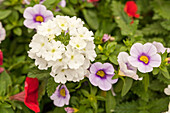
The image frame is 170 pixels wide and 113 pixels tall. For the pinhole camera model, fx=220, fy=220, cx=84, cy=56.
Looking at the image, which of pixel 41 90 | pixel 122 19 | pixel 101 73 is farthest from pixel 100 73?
pixel 122 19

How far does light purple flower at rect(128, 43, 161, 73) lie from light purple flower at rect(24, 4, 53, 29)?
1.78 ft

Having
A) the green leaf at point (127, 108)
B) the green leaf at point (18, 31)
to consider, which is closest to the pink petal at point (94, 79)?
the green leaf at point (127, 108)

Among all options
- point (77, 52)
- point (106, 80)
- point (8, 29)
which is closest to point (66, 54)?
point (77, 52)

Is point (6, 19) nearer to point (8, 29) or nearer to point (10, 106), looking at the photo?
point (8, 29)

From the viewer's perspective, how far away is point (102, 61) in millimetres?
1248

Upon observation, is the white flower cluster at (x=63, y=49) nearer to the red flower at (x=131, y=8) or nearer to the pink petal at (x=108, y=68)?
the pink petal at (x=108, y=68)

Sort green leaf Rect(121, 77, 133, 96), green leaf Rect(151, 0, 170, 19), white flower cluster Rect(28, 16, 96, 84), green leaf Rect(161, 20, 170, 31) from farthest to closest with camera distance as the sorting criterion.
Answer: green leaf Rect(151, 0, 170, 19), green leaf Rect(161, 20, 170, 31), green leaf Rect(121, 77, 133, 96), white flower cluster Rect(28, 16, 96, 84)

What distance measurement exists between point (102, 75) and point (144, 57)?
246 mm

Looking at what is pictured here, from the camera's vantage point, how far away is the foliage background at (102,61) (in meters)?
1.27

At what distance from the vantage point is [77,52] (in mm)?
1025

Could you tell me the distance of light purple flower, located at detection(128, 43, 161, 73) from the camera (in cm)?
111

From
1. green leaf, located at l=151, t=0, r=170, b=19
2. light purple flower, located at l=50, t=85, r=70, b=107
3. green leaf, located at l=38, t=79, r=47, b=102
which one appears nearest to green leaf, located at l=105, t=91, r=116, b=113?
light purple flower, located at l=50, t=85, r=70, b=107

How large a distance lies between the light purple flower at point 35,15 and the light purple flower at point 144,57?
541 mm

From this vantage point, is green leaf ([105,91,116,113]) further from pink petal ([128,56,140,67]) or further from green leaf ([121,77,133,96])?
pink petal ([128,56,140,67])
